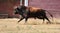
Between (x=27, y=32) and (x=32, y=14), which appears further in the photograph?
(x=32, y=14)

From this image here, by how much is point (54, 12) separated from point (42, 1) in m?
0.91

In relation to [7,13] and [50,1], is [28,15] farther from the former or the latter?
[7,13]

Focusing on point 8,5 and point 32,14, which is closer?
point 32,14

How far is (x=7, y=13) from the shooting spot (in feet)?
50.2

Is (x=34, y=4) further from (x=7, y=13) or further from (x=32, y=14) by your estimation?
(x=32, y=14)

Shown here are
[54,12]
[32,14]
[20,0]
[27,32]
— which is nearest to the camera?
[27,32]

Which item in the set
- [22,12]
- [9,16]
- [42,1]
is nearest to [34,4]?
[42,1]

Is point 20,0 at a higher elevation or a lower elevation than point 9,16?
higher

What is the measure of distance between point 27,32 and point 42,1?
826cm

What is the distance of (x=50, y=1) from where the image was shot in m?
14.3

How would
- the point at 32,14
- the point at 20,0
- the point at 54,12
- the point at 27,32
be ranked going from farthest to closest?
1. the point at 20,0
2. the point at 54,12
3. the point at 32,14
4. the point at 27,32

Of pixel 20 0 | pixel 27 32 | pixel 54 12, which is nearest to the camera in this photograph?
pixel 27 32

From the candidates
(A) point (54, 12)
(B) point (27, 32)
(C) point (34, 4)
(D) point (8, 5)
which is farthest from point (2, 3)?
(B) point (27, 32)

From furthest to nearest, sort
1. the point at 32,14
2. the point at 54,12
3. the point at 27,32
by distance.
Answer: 1. the point at 54,12
2. the point at 32,14
3. the point at 27,32
